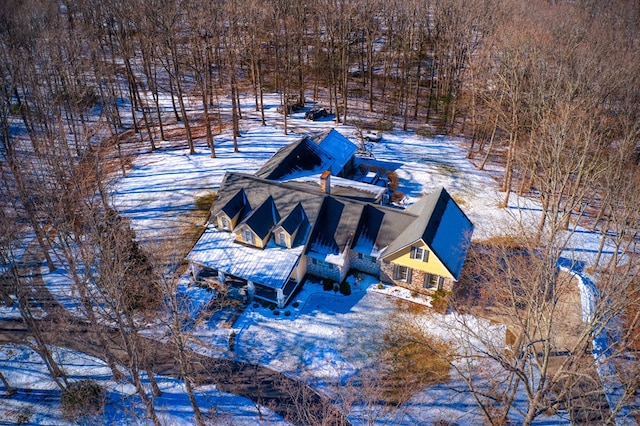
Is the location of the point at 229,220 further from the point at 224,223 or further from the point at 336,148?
the point at 336,148

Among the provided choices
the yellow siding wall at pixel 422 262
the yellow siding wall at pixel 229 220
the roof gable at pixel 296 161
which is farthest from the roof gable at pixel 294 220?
the yellow siding wall at pixel 422 262

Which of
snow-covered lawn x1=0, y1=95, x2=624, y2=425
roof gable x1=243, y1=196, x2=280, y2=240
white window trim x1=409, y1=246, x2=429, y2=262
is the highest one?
roof gable x1=243, y1=196, x2=280, y2=240

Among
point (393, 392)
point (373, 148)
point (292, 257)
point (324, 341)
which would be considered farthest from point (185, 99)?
point (393, 392)

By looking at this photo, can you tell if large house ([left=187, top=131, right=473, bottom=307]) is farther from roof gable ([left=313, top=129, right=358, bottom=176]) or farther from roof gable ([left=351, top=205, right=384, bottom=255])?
roof gable ([left=313, top=129, right=358, bottom=176])

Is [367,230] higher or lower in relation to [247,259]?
higher

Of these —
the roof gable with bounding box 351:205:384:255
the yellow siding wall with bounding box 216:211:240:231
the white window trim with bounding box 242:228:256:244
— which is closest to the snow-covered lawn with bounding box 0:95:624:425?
the roof gable with bounding box 351:205:384:255

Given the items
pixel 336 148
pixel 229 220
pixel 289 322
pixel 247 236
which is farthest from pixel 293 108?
pixel 289 322

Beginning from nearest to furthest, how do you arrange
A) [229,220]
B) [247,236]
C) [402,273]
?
[402,273] < [247,236] < [229,220]
